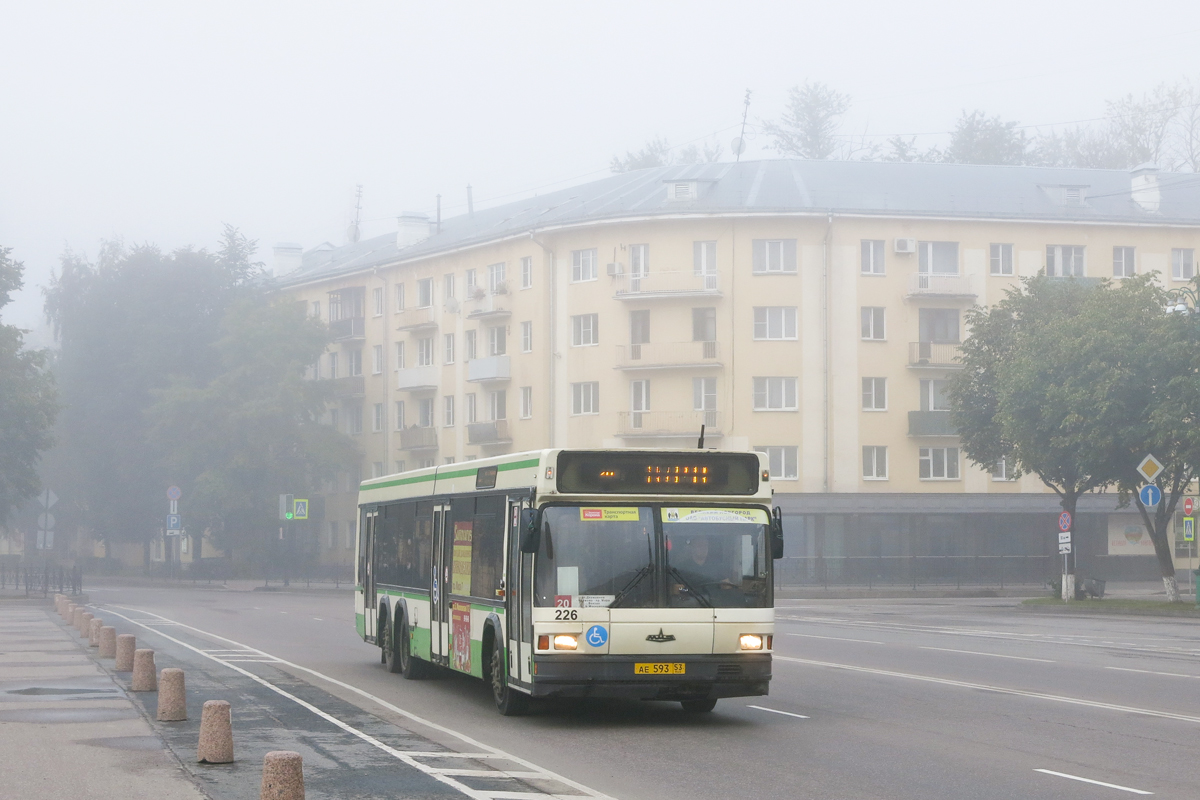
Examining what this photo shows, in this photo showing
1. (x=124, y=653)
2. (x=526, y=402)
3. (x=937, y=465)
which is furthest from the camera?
(x=526, y=402)

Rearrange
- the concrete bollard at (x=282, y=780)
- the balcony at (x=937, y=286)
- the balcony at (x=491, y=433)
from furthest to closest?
the balcony at (x=491, y=433), the balcony at (x=937, y=286), the concrete bollard at (x=282, y=780)

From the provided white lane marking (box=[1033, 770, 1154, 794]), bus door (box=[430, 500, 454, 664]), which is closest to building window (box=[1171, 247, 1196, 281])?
bus door (box=[430, 500, 454, 664])

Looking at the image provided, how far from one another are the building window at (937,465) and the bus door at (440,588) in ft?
150

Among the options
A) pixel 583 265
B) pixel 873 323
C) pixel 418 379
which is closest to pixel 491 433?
pixel 418 379

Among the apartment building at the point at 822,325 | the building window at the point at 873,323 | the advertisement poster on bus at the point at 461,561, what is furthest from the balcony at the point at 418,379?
the advertisement poster on bus at the point at 461,561

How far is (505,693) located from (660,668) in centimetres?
190

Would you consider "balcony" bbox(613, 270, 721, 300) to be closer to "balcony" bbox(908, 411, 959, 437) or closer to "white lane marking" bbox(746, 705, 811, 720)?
"balcony" bbox(908, 411, 959, 437)

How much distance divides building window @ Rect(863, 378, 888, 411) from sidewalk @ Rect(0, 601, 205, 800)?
4314 centimetres

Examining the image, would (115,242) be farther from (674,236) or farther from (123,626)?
(123,626)

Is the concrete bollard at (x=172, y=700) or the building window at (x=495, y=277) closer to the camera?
the concrete bollard at (x=172, y=700)

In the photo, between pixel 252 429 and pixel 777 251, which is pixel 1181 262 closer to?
pixel 777 251

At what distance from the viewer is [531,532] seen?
559 inches

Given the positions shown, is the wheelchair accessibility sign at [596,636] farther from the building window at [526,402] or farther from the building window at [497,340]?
the building window at [497,340]

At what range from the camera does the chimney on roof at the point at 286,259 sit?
94.1 m
